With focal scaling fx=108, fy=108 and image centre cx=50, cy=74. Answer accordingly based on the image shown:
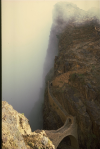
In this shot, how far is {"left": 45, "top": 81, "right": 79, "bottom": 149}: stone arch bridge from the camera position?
14.0 metres

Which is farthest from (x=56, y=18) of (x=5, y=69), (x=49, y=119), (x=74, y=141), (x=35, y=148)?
(x=35, y=148)

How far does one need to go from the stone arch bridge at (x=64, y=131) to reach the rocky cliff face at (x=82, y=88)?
2.29ft

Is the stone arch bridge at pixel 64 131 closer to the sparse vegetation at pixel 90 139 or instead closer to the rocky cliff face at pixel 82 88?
the rocky cliff face at pixel 82 88

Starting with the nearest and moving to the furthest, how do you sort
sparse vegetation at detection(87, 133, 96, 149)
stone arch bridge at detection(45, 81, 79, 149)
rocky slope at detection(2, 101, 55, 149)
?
rocky slope at detection(2, 101, 55, 149) → stone arch bridge at detection(45, 81, 79, 149) → sparse vegetation at detection(87, 133, 96, 149)

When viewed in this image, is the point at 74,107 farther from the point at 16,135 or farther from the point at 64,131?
the point at 16,135

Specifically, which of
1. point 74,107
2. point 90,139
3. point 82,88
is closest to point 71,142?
point 90,139

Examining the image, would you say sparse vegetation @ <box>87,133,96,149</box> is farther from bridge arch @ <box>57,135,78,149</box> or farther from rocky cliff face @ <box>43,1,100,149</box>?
bridge arch @ <box>57,135,78,149</box>

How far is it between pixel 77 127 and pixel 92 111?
3.63 m

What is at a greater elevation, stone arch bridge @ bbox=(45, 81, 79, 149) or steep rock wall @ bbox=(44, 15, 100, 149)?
steep rock wall @ bbox=(44, 15, 100, 149)

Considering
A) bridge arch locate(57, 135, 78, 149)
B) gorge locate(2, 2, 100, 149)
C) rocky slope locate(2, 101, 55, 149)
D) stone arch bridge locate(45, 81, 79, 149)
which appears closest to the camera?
rocky slope locate(2, 101, 55, 149)

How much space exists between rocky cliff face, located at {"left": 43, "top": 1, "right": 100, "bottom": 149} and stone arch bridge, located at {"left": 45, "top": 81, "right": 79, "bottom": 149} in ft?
2.29

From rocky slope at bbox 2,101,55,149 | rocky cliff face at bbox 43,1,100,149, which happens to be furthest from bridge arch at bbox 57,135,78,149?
rocky slope at bbox 2,101,55,149

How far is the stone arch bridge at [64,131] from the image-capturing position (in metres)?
14.0

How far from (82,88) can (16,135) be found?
1329 centimetres
